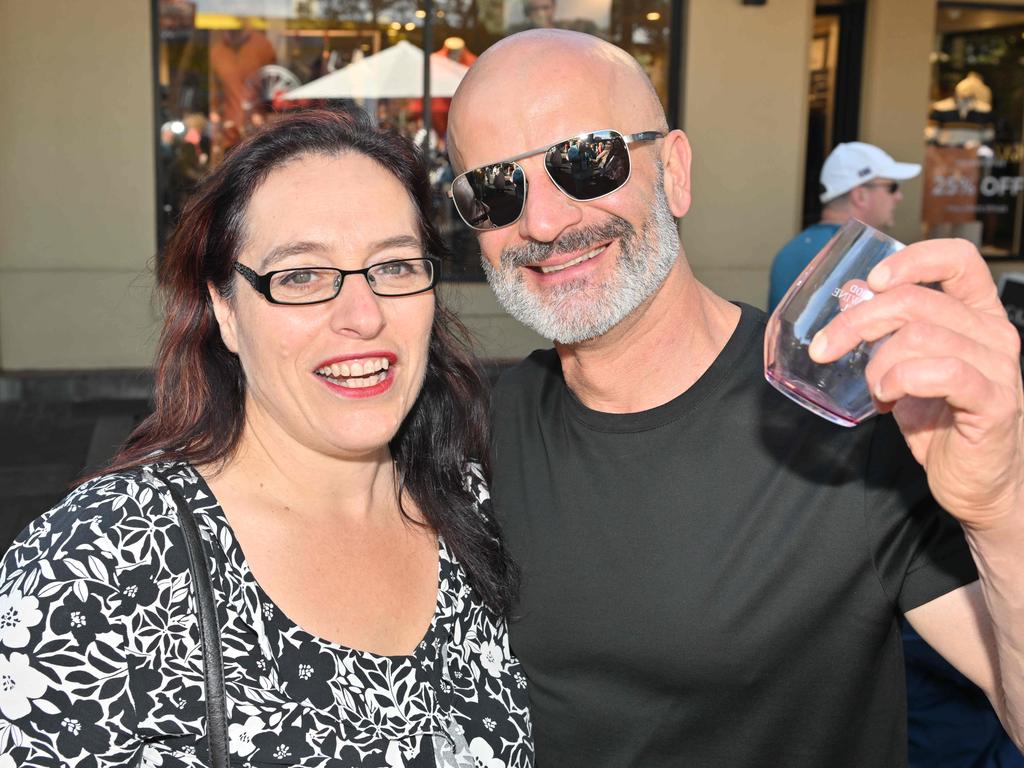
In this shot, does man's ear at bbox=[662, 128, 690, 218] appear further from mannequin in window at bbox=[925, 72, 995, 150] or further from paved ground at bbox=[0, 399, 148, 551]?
mannequin in window at bbox=[925, 72, 995, 150]

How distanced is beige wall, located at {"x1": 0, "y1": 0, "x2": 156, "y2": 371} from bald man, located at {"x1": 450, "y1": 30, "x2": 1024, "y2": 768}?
6372 mm

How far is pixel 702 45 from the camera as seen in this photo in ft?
29.8

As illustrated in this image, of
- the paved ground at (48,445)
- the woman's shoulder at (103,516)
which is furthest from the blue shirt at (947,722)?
the paved ground at (48,445)

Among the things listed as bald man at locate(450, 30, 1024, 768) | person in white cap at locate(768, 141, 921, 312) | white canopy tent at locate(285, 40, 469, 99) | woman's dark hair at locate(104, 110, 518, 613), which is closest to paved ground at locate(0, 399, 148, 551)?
white canopy tent at locate(285, 40, 469, 99)

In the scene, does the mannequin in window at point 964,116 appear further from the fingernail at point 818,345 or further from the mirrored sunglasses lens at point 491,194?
the fingernail at point 818,345

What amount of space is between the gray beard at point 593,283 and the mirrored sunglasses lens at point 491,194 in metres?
0.08

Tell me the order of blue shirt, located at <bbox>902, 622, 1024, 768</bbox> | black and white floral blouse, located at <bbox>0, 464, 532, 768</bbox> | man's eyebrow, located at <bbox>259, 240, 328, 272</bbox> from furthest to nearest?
blue shirt, located at <bbox>902, 622, 1024, 768</bbox> < man's eyebrow, located at <bbox>259, 240, 328, 272</bbox> < black and white floral blouse, located at <bbox>0, 464, 532, 768</bbox>

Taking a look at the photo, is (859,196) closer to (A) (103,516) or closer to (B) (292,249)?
(B) (292,249)

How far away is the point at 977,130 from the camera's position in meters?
10.7

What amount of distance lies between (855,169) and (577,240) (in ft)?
16.1

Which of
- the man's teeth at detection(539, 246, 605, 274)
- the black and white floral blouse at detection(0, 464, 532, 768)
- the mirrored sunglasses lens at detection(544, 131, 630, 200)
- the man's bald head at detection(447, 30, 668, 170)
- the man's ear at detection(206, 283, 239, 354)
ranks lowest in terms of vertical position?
the black and white floral blouse at detection(0, 464, 532, 768)

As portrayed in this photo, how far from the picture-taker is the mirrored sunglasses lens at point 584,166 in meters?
2.30

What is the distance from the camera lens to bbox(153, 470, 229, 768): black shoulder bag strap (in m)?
1.77

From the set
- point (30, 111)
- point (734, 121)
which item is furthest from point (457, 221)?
point (30, 111)
